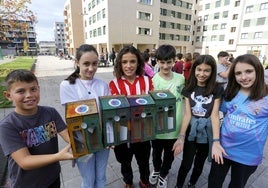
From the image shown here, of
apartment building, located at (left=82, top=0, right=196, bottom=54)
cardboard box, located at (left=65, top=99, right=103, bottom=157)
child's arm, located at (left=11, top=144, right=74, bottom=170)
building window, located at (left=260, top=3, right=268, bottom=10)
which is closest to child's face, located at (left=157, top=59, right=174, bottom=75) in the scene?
cardboard box, located at (left=65, top=99, right=103, bottom=157)

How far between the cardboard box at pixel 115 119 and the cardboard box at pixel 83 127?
0.19 feet

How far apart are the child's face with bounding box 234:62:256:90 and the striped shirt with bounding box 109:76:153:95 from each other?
0.91 m

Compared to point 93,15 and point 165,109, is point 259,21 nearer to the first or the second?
point 93,15

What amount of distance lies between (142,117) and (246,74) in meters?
1.07

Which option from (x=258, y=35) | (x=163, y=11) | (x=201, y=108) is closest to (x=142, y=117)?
(x=201, y=108)

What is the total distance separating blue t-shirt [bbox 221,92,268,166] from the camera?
5.32ft

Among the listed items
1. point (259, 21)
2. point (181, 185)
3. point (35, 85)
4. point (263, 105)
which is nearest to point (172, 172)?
point (181, 185)

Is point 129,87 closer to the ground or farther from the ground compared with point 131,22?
closer to the ground

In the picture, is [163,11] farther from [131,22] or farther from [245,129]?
[245,129]

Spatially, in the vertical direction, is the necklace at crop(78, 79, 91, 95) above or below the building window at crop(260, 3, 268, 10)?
below

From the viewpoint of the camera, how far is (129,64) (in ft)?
6.38

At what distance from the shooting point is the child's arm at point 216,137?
1775mm

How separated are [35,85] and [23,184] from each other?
815mm

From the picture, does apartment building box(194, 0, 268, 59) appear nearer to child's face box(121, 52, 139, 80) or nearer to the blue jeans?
child's face box(121, 52, 139, 80)
